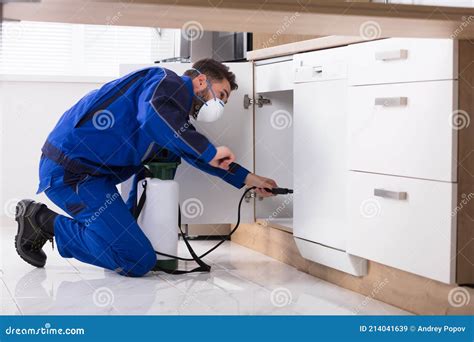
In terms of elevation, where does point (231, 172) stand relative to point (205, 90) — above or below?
below

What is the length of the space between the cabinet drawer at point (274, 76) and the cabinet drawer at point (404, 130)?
0.45m

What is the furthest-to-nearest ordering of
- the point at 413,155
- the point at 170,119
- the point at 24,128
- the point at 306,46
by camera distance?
the point at 24,128
the point at 306,46
the point at 170,119
the point at 413,155

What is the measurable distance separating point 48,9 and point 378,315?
115cm

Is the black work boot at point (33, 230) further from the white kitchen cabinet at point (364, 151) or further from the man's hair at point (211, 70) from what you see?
the man's hair at point (211, 70)

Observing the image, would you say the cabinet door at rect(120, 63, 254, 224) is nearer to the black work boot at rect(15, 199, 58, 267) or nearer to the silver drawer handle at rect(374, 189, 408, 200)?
the black work boot at rect(15, 199, 58, 267)

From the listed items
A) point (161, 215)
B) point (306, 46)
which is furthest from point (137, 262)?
point (306, 46)

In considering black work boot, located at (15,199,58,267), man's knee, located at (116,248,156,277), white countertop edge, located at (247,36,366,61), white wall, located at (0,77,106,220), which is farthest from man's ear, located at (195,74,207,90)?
white wall, located at (0,77,106,220)

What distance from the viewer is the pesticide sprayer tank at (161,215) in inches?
107

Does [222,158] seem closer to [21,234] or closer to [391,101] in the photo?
[391,101]

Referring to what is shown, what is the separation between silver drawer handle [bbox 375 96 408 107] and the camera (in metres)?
2.06

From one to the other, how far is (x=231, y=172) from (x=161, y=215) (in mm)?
277

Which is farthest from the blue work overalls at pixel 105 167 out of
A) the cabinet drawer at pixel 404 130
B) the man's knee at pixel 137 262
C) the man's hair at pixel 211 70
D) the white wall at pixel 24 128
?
the white wall at pixel 24 128

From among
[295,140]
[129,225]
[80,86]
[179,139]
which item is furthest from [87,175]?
[80,86]

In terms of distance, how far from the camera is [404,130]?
2064 millimetres
